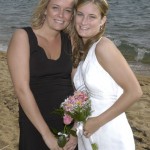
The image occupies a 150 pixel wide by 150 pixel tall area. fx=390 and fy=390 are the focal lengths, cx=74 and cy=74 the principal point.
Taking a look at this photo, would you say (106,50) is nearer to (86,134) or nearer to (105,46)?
(105,46)

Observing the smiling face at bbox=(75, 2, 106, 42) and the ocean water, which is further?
the ocean water

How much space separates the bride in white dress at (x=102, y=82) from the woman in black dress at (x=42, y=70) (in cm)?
15

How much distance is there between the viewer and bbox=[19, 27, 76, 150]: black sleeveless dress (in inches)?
129

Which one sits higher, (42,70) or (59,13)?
(59,13)

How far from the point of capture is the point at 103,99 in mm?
3150

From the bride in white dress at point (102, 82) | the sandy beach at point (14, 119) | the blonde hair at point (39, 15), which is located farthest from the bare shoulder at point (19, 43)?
the sandy beach at point (14, 119)

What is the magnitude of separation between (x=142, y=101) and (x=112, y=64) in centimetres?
546

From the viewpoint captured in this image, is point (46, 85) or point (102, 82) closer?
point (102, 82)

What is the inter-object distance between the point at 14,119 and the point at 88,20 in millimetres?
4093

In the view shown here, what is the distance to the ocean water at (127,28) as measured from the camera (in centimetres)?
1312

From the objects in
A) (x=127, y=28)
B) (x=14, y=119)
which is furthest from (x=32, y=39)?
(x=127, y=28)

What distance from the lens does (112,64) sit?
300 cm

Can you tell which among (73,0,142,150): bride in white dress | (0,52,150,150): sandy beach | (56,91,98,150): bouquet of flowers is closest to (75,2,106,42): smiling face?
(73,0,142,150): bride in white dress

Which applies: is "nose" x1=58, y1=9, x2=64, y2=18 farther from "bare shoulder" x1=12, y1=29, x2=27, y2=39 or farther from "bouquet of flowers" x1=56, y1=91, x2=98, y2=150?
"bouquet of flowers" x1=56, y1=91, x2=98, y2=150
